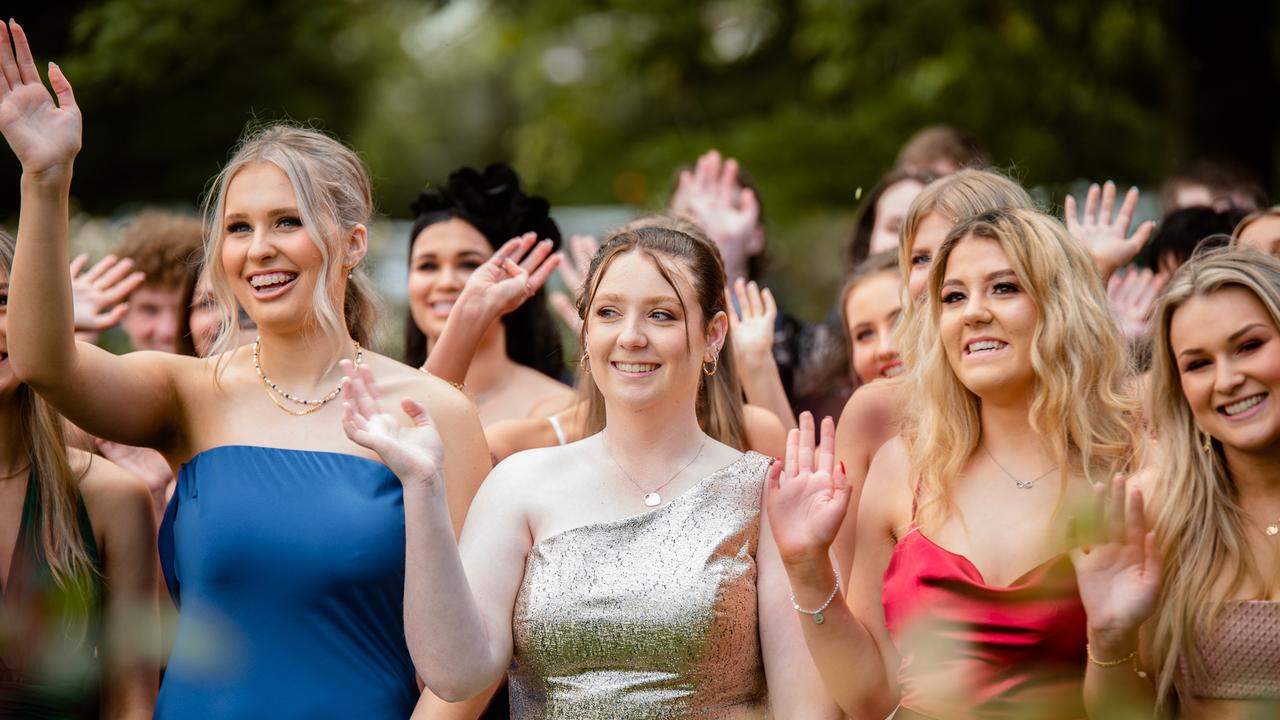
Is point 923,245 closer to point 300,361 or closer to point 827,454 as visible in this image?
point 827,454

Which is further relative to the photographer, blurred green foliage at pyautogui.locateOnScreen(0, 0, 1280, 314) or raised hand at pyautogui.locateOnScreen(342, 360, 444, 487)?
blurred green foliage at pyautogui.locateOnScreen(0, 0, 1280, 314)

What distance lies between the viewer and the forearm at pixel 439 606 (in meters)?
3.01

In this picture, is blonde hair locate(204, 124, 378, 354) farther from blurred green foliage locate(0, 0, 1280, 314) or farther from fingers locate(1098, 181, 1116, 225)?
blurred green foliage locate(0, 0, 1280, 314)

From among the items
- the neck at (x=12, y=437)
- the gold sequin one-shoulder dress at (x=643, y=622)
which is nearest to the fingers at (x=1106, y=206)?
the gold sequin one-shoulder dress at (x=643, y=622)

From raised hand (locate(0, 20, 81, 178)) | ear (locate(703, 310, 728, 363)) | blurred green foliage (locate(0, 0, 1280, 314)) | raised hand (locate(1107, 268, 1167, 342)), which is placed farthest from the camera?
blurred green foliage (locate(0, 0, 1280, 314))

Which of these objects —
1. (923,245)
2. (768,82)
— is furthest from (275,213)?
(768,82)

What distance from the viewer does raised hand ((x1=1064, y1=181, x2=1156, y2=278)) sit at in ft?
15.6

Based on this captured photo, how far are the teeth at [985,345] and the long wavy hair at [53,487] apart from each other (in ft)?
7.63

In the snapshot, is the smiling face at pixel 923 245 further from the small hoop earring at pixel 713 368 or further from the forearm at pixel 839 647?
the forearm at pixel 839 647

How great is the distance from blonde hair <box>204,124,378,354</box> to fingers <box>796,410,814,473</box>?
1.30 metres

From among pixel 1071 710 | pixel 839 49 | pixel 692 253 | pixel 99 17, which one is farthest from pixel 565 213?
pixel 1071 710

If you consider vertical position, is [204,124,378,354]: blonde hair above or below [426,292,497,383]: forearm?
above

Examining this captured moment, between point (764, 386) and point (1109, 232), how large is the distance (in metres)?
1.28

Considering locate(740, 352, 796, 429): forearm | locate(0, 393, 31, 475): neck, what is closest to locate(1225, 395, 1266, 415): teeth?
locate(740, 352, 796, 429): forearm
